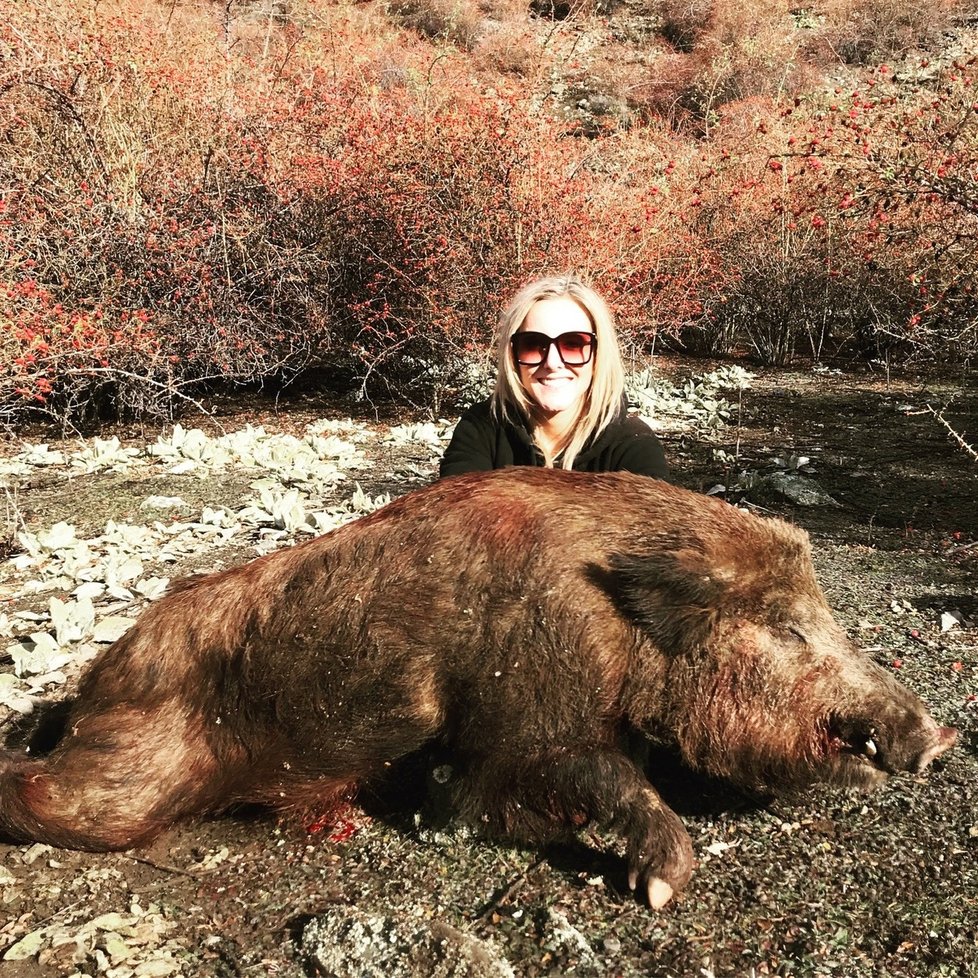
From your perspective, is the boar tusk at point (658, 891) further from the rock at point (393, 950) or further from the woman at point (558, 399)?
the woman at point (558, 399)

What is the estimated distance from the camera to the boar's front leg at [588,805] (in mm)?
2162

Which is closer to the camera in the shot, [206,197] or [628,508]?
[628,508]

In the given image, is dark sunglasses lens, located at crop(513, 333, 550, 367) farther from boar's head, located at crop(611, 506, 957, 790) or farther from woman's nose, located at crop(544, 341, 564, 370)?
boar's head, located at crop(611, 506, 957, 790)

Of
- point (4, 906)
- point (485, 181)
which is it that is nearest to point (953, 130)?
point (485, 181)

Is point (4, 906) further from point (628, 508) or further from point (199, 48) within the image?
point (199, 48)

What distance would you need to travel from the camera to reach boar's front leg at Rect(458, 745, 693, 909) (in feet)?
7.09

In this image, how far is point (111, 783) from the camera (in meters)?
2.45

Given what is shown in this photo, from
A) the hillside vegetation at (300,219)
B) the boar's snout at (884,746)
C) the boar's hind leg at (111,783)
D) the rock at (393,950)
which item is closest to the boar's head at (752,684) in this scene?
the boar's snout at (884,746)

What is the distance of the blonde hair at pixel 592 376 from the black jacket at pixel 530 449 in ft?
0.18

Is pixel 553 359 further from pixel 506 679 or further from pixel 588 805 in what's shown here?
pixel 588 805

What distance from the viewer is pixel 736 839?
2484 mm

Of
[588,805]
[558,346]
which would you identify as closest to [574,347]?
[558,346]

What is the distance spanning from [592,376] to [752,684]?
150 cm

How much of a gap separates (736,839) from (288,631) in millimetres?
1442
